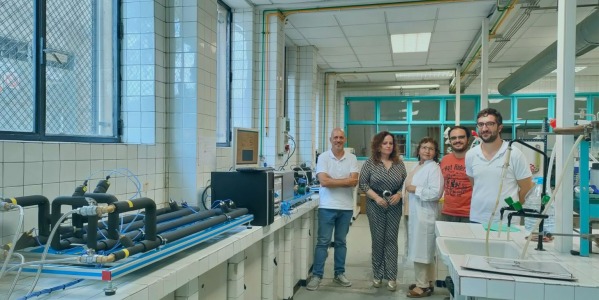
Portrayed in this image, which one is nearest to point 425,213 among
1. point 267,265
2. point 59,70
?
point 267,265

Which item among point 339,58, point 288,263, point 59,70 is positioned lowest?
point 288,263

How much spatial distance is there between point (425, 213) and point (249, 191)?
5.23 feet

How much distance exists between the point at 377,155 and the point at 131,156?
2.11 m

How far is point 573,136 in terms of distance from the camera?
1.85 metres

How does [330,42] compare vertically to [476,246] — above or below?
above

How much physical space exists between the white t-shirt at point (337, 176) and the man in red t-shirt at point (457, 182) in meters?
0.81

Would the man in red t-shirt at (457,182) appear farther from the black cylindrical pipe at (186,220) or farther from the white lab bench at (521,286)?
the black cylindrical pipe at (186,220)

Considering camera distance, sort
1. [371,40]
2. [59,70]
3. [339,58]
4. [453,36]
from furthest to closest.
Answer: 1. [339,58]
2. [371,40]
3. [453,36]
4. [59,70]

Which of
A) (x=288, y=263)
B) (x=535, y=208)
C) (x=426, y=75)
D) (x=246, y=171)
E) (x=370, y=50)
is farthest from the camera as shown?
(x=426, y=75)

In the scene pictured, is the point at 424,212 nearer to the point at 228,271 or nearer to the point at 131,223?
the point at 228,271

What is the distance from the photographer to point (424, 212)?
11.0ft

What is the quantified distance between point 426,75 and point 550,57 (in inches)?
149

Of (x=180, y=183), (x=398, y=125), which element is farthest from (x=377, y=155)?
(x=398, y=125)

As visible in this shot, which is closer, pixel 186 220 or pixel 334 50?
pixel 186 220
